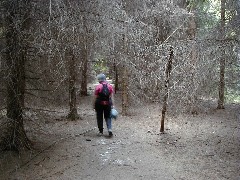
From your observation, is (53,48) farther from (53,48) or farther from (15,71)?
(15,71)

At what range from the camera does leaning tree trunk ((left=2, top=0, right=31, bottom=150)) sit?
7547mm

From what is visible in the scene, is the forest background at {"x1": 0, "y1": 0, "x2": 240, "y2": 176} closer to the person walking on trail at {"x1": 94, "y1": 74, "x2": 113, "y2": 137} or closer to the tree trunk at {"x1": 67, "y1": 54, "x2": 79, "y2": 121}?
the person walking on trail at {"x1": 94, "y1": 74, "x2": 113, "y2": 137}

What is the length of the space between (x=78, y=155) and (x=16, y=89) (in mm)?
2423

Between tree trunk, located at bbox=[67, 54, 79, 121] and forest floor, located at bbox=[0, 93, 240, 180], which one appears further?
tree trunk, located at bbox=[67, 54, 79, 121]

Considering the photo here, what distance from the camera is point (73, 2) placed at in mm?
7840

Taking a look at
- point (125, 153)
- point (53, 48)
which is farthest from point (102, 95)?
point (53, 48)

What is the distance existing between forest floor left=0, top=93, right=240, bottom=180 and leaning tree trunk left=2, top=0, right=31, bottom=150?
1.07 ft

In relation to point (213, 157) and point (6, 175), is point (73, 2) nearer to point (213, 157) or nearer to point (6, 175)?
point (6, 175)

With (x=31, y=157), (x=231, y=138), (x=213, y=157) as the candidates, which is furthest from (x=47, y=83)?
(x=231, y=138)

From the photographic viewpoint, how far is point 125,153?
9570mm

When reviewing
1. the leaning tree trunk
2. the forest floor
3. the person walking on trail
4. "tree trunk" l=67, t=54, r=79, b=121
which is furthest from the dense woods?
"tree trunk" l=67, t=54, r=79, b=121

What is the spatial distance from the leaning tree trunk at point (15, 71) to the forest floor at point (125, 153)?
12.8 inches

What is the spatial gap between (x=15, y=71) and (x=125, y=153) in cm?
378

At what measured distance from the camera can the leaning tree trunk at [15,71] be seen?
24.8 ft
